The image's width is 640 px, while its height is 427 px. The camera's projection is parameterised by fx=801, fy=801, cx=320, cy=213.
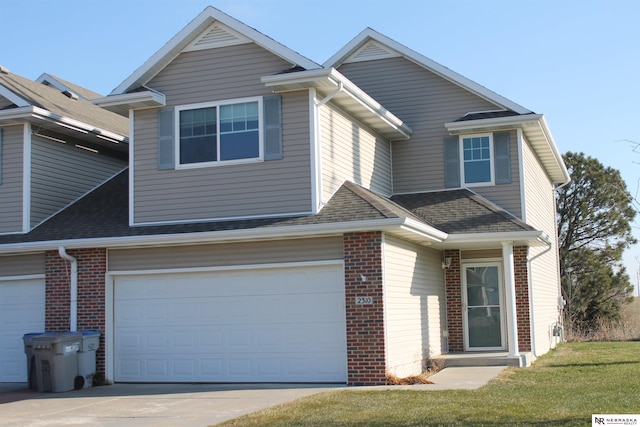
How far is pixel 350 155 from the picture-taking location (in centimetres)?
1633

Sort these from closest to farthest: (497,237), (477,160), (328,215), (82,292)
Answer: (328,215)
(82,292)
(497,237)
(477,160)

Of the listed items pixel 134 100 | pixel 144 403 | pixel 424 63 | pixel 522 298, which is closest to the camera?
pixel 144 403

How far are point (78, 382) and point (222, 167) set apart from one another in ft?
15.5

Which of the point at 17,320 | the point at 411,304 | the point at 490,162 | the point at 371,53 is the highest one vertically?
the point at 371,53

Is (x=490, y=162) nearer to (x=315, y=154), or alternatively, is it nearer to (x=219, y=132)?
(x=315, y=154)

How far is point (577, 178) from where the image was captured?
111 ft

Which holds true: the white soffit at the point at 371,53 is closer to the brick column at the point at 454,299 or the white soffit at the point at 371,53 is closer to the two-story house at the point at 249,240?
the two-story house at the point at 249,240

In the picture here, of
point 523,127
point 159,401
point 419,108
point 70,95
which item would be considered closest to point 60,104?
point 70,95

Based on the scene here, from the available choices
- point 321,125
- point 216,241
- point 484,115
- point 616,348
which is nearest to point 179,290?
point 216,241

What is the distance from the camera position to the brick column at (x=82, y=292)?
1524 cm

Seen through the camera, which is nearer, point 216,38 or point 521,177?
point 216,38

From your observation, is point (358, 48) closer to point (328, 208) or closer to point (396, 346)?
point (328, 208)

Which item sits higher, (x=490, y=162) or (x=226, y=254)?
(x=490, y=162)

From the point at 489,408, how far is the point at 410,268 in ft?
18.2
